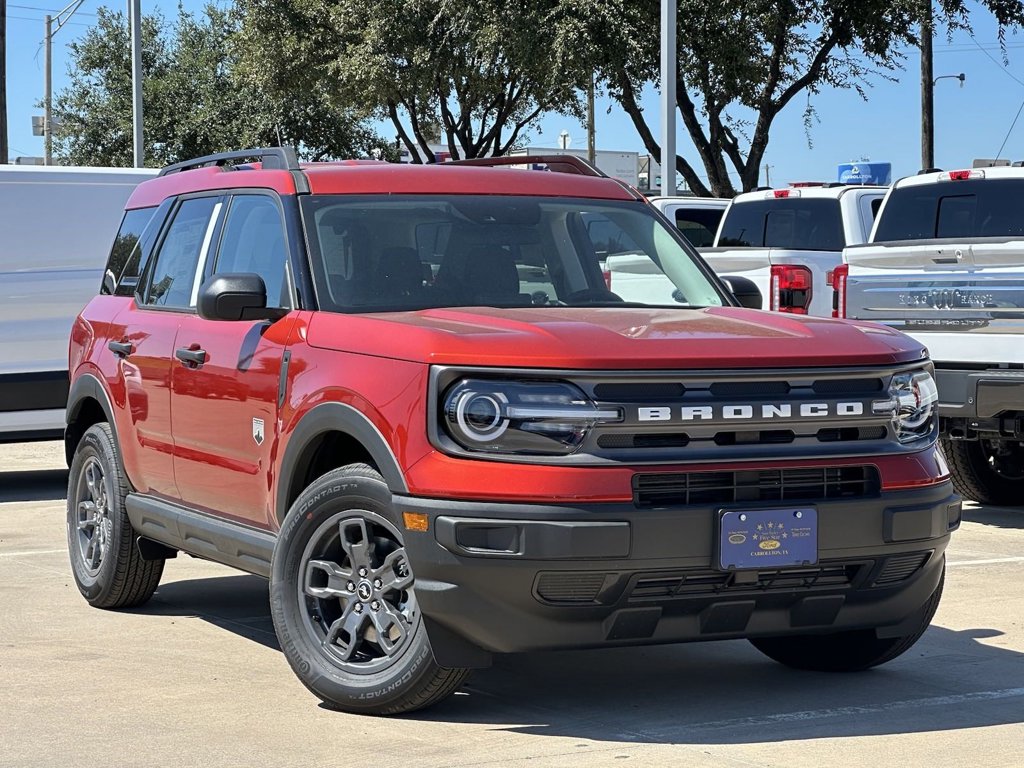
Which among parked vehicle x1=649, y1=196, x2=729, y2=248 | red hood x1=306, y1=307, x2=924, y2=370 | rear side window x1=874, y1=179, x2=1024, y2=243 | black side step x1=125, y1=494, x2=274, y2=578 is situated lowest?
black side step x1=125, y1=494, x2=274, y2=578

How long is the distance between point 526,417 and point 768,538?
860 mm

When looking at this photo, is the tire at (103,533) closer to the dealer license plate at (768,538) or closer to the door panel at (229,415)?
the door panel at (229,415)

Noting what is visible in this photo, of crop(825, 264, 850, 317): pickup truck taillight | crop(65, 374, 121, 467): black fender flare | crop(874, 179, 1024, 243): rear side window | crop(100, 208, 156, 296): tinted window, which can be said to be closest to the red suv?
crop(65, 374, 121, 467): black fender flare

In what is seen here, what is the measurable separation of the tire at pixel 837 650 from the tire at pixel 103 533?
9.46 feet

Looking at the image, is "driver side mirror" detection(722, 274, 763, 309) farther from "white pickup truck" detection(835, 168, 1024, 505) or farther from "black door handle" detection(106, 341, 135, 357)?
"white pickup truck" detection(835, 168, 1024, 505)

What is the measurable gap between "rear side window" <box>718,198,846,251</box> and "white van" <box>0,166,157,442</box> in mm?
5152

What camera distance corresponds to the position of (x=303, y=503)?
582 cm

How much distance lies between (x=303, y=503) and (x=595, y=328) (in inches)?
46.0

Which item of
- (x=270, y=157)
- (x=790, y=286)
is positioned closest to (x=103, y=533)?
(x=270, y=157)

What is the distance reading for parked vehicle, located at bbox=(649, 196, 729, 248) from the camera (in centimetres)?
1725

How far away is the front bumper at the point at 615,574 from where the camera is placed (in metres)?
5.18

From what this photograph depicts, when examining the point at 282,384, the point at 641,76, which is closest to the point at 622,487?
the point at 282,384

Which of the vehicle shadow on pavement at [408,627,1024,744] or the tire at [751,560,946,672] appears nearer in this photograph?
the vehicle shadow on pavement at [408,627,1024,744]

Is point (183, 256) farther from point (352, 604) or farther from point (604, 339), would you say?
point (604, 339)
